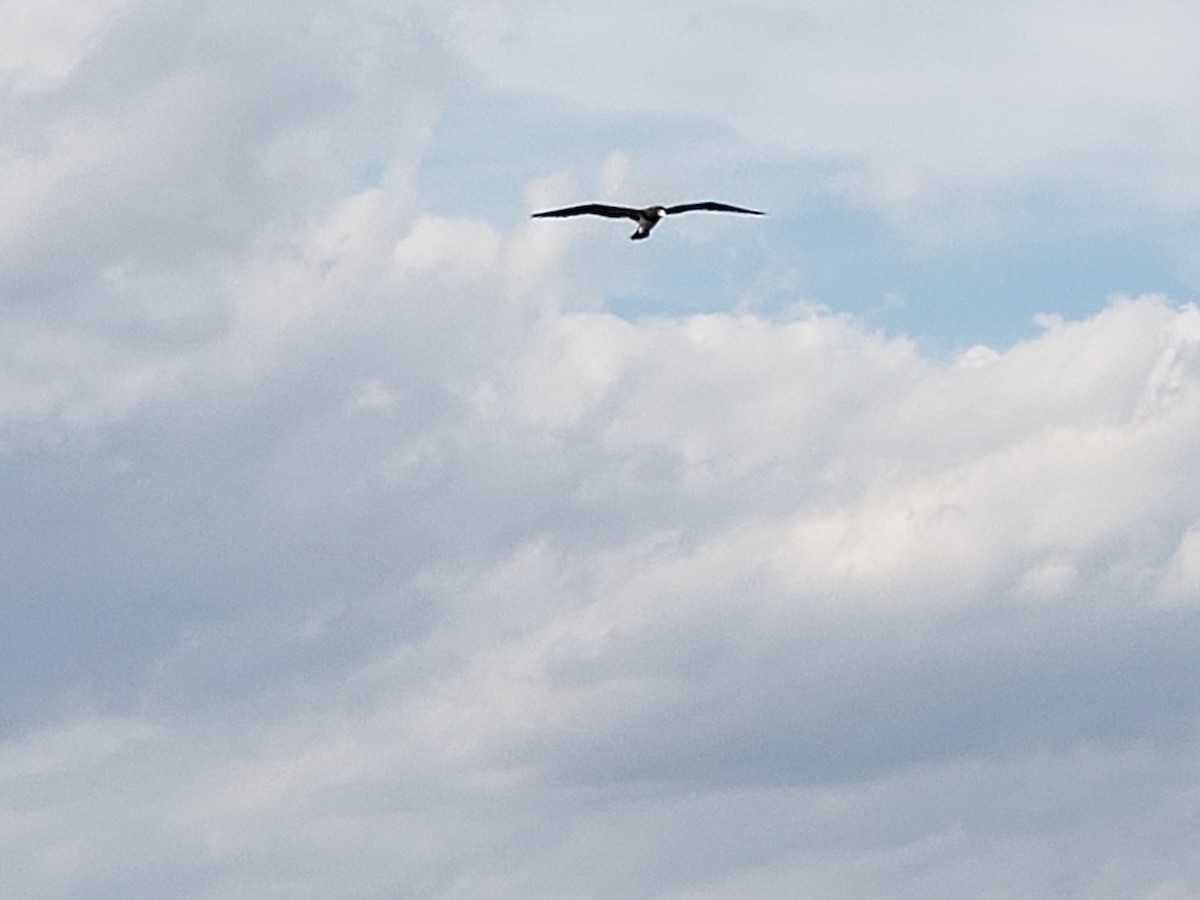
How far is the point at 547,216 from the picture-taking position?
530ft

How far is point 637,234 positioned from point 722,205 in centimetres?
642

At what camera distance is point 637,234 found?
162 metres

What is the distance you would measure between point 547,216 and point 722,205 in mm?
12276

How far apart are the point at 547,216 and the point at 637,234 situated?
6.48 metres

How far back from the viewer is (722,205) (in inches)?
6319
